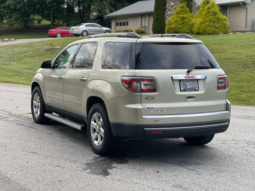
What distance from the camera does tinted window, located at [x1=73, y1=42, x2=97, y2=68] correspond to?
6.23 m

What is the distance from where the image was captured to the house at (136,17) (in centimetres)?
4475

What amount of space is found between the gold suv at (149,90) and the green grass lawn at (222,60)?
8.04 metres

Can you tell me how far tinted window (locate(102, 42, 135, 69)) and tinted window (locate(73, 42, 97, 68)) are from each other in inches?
15.0

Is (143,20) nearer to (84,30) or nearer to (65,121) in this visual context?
(84,30)

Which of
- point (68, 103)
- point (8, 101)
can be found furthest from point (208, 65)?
point (8, 101)

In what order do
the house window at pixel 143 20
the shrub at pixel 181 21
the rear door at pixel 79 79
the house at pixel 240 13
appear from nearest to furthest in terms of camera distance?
the rear door at pixel 79 79 → the shrub at pixel 181 21 → the house at pixel 240 13 → the house window at pixel 143 20

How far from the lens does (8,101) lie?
38.5 ft

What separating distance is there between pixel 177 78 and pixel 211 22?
25.6m

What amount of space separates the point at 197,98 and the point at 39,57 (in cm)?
2479

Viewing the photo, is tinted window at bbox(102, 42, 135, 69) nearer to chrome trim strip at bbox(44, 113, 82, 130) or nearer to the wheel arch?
the wheel arch

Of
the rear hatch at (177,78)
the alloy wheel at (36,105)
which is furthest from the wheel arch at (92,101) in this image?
→ the alloy wheel at (36,105)

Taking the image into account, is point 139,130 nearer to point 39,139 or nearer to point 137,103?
point 137,103

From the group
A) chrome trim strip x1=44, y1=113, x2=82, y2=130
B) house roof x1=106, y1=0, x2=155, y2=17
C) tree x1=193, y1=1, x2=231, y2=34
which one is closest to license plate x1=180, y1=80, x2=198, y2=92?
chrome trim strip x1=44, y1=113, x2=82, y2=130

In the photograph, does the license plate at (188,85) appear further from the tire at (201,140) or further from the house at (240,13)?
the house at (240,13)
